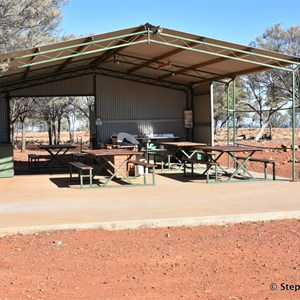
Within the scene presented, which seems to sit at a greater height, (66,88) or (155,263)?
(66,88)

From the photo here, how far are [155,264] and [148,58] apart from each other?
9.60 meters

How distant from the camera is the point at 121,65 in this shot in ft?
49.6

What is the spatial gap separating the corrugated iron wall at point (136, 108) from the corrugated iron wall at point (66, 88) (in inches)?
14.0

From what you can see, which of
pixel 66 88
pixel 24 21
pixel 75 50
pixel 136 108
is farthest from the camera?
pixel 136 108

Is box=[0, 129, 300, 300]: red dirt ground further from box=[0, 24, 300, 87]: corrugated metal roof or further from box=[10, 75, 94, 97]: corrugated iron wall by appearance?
box=[10, 75, 94, 97]: corrugated iron wall

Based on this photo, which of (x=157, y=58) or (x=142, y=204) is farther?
(x=157, y=58)

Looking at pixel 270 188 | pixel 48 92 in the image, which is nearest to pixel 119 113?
pixel 48 92

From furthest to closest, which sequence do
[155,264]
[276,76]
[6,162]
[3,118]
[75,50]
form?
1. [276,76]
2. [3,118]
3. [6,162]
4. [75,50]
5. [155,264]

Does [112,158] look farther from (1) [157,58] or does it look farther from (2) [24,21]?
(2) [24,21]

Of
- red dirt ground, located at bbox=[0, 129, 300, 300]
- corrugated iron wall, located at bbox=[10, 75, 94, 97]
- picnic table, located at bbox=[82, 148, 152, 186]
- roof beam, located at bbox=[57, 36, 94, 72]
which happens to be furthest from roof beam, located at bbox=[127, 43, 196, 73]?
red dirt ground, located at bbox=[0, 129, 300, 300]

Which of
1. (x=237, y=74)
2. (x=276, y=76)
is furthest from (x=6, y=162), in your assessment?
(x=276, y=76)

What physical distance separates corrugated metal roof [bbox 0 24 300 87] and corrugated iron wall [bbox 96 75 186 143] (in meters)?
0.55

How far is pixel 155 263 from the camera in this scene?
4496 millimetres

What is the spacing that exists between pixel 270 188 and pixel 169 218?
12.1 feet
